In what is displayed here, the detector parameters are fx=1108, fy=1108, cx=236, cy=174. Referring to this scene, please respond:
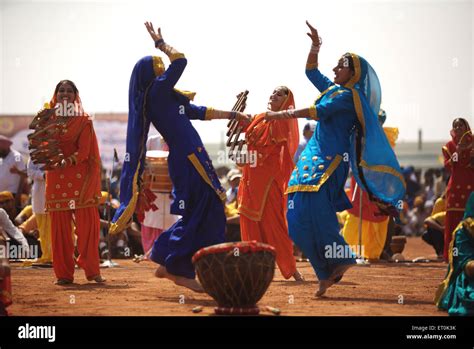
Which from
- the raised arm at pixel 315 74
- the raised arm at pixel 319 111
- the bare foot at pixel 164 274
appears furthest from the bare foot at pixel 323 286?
the raised arm at pixel 315 74

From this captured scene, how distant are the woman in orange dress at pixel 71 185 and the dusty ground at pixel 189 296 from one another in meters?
0.45

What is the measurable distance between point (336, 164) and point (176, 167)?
5.68ft

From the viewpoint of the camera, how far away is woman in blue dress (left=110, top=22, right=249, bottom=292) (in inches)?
466

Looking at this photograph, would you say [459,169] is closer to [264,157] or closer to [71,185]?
[264,157]

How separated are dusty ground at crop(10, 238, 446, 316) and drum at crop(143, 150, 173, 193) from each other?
1.61 m

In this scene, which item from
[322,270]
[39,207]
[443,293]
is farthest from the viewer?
[39,207]

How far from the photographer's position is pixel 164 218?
1736cm

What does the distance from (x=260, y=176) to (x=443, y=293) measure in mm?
3851

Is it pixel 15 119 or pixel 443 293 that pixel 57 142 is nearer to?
pixel 443 293

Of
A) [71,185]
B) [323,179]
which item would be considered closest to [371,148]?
[323,179]

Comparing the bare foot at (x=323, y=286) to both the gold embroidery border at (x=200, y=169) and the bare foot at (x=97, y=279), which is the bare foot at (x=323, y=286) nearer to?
the gold embroidery border at (x=200, y=169)

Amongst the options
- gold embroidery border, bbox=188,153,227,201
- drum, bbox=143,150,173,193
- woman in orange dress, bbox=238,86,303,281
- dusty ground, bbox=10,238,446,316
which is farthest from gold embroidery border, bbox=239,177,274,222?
drum, bbox=143,150,173,193

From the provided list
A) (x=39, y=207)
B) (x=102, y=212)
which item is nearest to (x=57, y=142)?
(x=39, y=207)

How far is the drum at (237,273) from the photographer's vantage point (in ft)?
32.8
